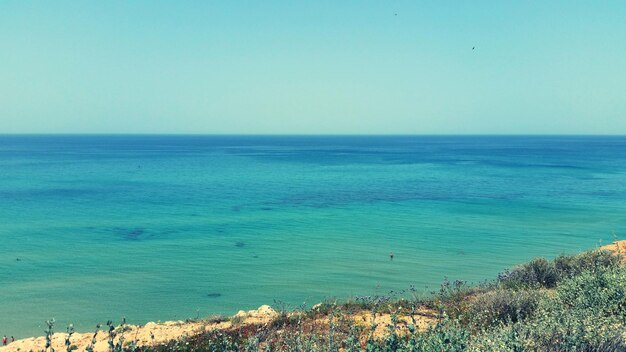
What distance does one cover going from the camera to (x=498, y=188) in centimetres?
5462

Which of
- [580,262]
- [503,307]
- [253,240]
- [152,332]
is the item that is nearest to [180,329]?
[152,332]

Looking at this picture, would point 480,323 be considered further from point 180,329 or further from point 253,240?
point 253,240

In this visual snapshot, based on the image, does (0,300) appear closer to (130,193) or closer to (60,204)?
(60,204)

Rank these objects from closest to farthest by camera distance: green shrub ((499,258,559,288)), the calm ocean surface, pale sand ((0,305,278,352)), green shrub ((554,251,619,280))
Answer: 1. pale sand ((0,305,278,352))
2. green shrub ((554,251,619,280))
3. green shrub ((499,258,559,288))
4. the calm ocean surface

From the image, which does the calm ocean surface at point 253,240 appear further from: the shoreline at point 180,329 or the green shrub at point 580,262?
the green shrub at point 580,262

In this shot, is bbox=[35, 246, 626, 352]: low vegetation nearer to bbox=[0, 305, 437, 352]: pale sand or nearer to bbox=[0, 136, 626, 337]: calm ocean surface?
bbox=[0, 305, 437, 352]: pale sand

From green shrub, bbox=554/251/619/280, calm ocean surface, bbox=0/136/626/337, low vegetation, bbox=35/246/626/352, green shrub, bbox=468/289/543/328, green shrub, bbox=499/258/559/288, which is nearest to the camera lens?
low vegetation, bbox=35/246/626/352

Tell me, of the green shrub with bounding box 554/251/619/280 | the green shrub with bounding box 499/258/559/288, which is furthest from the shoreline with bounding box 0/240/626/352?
the green shrub with bounding box 554/251/619/280

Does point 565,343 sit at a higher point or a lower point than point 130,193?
higher

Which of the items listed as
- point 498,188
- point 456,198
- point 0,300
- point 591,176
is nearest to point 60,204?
point 0,300

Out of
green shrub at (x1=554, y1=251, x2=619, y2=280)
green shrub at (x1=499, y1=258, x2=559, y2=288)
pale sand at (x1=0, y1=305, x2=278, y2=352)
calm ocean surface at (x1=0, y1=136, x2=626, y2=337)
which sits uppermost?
green shrub at (x1=554, y1=251, x2=619, y2=280)

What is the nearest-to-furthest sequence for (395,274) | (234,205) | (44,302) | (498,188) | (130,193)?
1. (44,302)
2. (395,274)
3. (234,205)
4. (130,193)
5. (498,188)

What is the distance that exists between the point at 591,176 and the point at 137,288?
6879cm

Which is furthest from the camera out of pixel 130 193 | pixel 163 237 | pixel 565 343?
pixel 130 193
